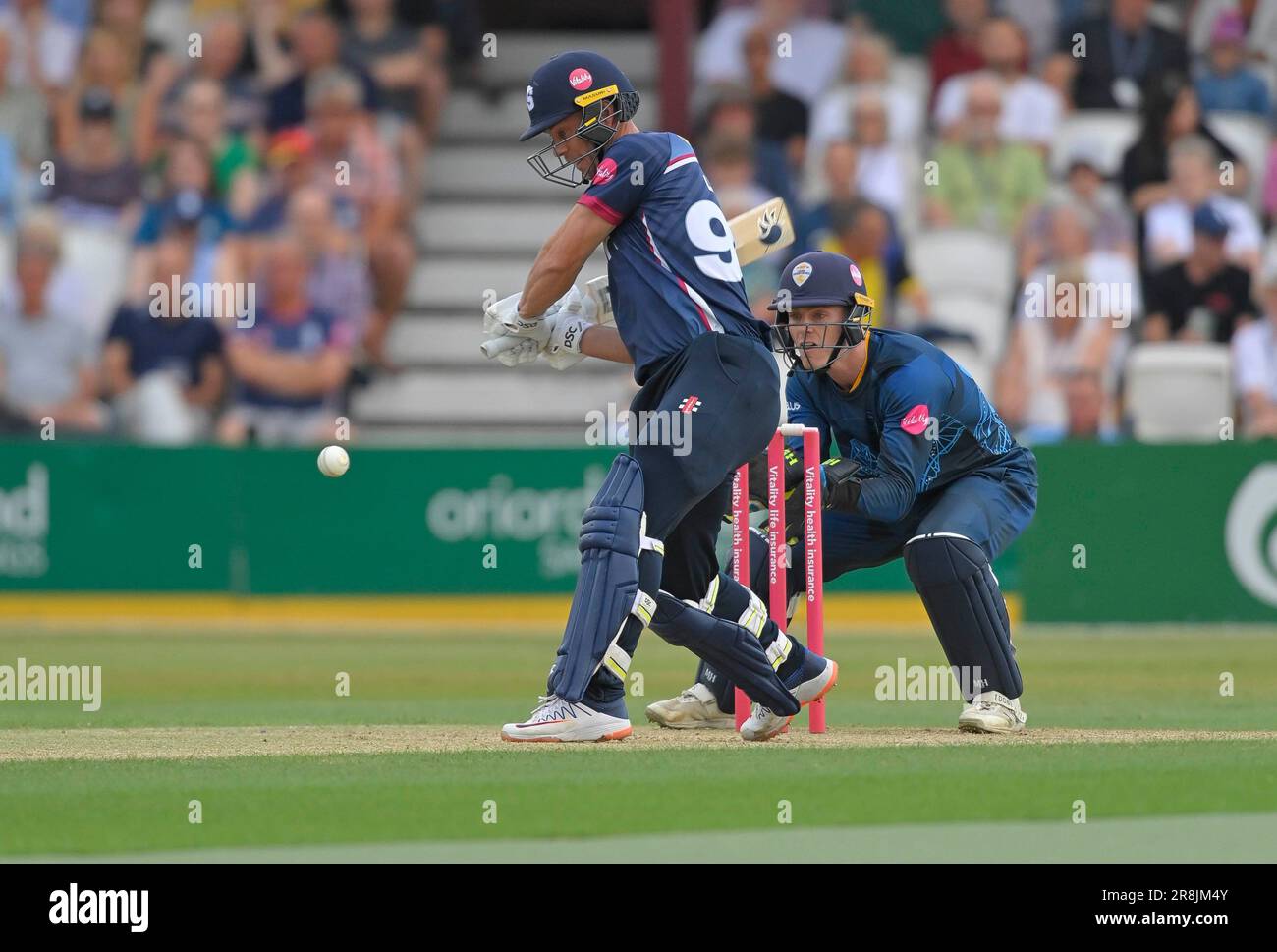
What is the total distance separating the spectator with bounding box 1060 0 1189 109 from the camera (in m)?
20.0

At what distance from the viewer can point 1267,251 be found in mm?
19125

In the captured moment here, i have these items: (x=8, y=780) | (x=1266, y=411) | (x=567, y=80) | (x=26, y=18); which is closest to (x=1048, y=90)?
(x=1266, y=411)

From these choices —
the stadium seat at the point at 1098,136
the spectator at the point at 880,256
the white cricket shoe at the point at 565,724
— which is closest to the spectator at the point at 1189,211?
the stadium seat at the point at 1098,136

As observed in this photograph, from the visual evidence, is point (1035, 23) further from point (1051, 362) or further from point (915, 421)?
point (915, 421)

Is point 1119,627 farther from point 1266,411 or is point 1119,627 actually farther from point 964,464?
point 964,464

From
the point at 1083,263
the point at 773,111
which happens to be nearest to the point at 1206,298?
the point at 1083,263

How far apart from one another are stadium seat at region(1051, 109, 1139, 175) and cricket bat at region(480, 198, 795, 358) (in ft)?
36.5

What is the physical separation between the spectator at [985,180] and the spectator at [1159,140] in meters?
0.82

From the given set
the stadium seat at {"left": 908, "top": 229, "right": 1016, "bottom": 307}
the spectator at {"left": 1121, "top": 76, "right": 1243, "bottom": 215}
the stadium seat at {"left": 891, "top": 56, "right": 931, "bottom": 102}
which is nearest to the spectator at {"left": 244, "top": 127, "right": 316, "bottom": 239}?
the stadium seat at {"left": 908, "top": 229, "right": 1016, "bottom": 307}

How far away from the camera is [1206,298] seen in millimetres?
18328

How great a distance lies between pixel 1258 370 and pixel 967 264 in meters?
2.74

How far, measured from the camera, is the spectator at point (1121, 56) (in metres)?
20.0

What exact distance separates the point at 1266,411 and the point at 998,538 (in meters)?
9.76

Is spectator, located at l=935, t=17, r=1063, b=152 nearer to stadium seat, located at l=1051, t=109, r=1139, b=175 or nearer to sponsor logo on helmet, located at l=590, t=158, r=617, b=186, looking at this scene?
stadium seat, located at l=1051, t=109, r=1139, b=175
